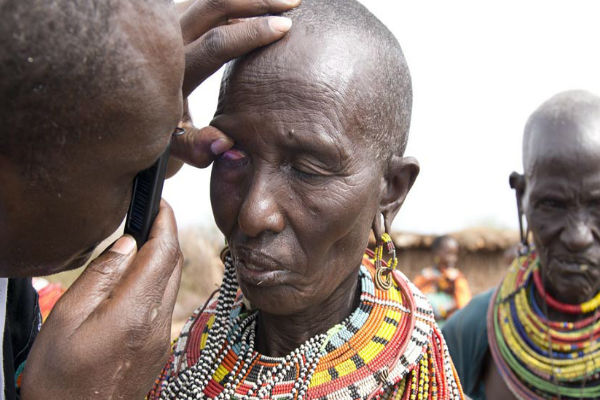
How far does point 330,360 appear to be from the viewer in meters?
2.15

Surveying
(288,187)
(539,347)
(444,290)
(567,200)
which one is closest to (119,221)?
(288,187)

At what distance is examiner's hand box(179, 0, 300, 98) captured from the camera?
198cm

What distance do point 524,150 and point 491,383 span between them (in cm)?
143

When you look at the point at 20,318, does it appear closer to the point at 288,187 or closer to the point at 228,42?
the point at 288,187

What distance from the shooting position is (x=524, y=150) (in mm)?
3879

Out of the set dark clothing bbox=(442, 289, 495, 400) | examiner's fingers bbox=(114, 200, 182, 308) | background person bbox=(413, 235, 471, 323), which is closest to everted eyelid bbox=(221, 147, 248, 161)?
examiner's fingers bbox=(114, 200, 182, 308)

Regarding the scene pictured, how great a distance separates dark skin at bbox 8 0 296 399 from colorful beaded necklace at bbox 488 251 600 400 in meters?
2.49

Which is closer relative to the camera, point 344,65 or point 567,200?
point 344,65

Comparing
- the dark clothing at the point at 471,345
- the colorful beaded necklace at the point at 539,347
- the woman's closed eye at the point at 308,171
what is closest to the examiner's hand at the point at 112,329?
the woman's closed eye at the point at 308,171

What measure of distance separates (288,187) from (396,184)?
47cm

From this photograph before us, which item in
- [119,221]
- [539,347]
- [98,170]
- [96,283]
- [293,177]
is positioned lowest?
[539,347]

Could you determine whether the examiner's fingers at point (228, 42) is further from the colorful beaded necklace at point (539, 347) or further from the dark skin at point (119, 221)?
the colorful beaded necklace at point (539, 347)

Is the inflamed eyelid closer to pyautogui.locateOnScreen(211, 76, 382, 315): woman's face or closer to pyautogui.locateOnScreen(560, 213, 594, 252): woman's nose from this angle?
pyautogui.locateOnScreen(211, 76, 382, 315): woman's face

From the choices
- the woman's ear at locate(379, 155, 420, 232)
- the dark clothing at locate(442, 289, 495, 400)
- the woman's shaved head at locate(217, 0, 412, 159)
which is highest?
the woman's shaved head at locate(217, 0, 412, 159)
